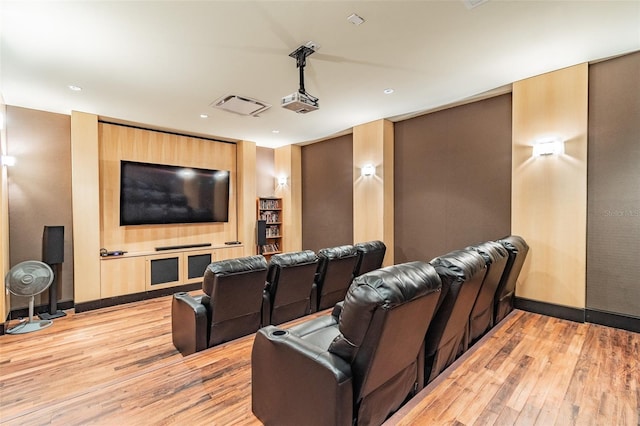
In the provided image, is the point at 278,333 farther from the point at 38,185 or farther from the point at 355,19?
the point at 38,185

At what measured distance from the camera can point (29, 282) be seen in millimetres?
3832

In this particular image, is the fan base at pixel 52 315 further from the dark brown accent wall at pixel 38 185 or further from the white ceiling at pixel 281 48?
the white ceiling at pixel 281 48

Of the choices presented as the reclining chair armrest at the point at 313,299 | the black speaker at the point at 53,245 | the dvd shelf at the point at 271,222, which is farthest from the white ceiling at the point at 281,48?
the dvd shelf at the point at 271,222

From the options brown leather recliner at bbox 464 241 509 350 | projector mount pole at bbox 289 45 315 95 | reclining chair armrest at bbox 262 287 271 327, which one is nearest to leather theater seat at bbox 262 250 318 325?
reclining chair armrest at bbox 262 287 271 327

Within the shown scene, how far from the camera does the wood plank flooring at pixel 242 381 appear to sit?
1.99m

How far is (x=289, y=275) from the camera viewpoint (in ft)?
10.6

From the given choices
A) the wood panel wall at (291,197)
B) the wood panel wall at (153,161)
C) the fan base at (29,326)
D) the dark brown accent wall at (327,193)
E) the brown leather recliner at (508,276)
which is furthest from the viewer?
the wood panel wall at (291,197)

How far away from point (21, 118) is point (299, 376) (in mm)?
5346

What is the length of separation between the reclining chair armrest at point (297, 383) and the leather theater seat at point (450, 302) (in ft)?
2.86

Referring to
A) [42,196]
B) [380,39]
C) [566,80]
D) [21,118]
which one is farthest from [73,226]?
[566,80]

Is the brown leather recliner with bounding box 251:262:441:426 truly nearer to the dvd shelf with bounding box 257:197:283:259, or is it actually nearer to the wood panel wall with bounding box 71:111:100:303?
the wood panel wall with bounding box 71:111:100:303

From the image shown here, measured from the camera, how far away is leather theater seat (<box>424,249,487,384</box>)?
2002mm

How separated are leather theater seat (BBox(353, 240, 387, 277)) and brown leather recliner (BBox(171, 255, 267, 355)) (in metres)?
1.51

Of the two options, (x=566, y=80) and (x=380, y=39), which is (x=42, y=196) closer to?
(x=380, y=39)
